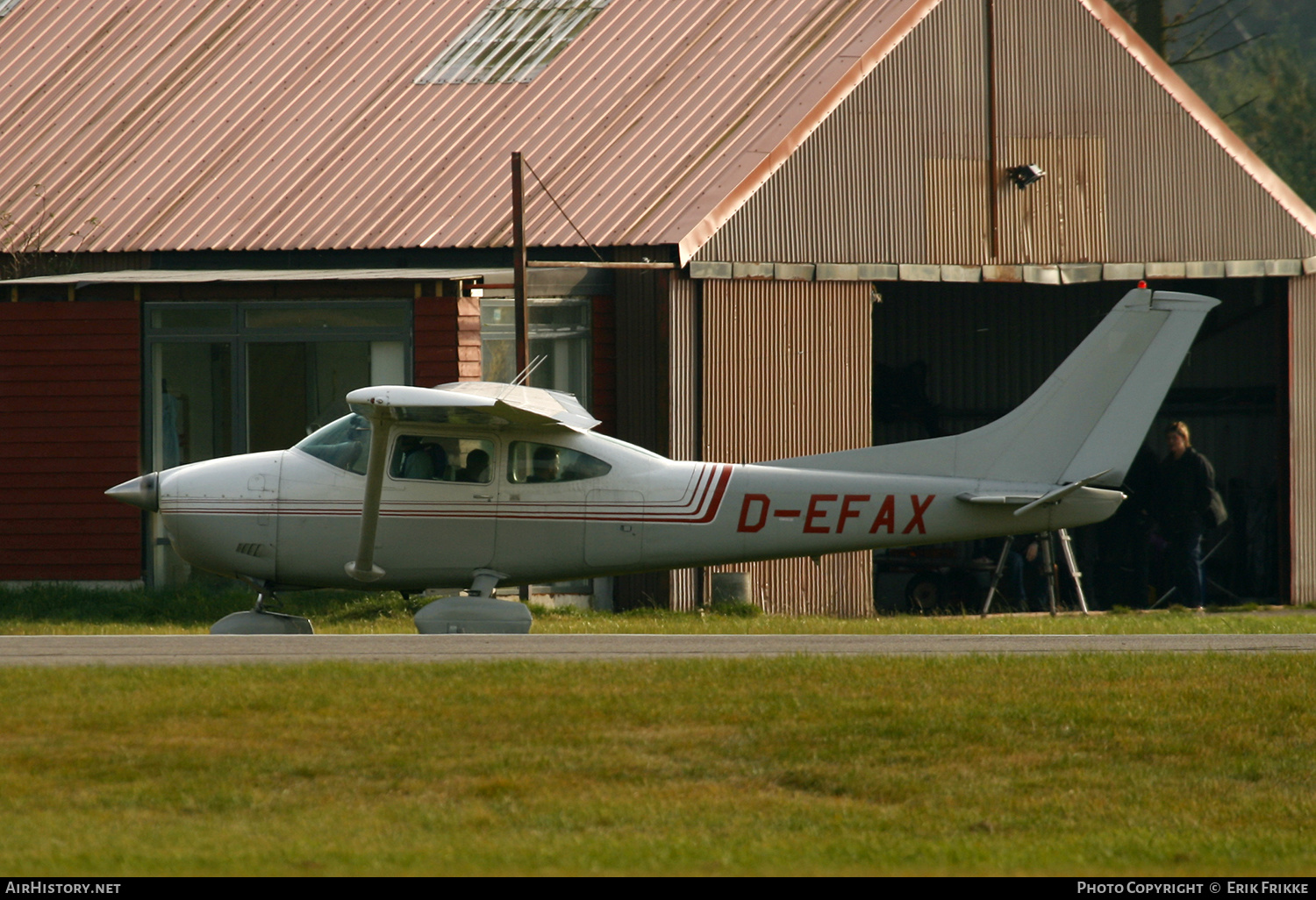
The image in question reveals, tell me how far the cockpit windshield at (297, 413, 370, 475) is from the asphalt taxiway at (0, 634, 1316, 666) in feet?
6.72

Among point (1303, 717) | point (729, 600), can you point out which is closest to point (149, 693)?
point (1303, 717)

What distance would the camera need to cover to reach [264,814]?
8133 mm

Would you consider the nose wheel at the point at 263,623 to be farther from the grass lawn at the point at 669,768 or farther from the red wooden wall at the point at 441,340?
the grass lawn at the point at 669,768

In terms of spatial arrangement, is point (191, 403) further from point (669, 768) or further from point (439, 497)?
point (669, 768)

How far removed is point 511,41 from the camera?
77.5 feet

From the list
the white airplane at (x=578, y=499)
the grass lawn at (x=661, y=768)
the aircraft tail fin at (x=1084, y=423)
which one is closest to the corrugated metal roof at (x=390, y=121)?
the white airplane at (x=578, y=499)

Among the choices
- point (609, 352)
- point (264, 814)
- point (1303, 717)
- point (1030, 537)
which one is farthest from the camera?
point (1030, 537)

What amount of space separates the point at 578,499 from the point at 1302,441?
36.1 ft

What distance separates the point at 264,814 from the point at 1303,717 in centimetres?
580

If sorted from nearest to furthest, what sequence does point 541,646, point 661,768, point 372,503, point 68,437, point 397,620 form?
point 661,768 → point 541,646 → point 372,503 → point 397,620 → point 68,437

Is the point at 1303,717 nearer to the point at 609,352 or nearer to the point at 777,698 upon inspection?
the point at 777,698

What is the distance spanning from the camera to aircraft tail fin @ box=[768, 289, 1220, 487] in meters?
15.4

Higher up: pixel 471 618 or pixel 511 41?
pixel 511 41

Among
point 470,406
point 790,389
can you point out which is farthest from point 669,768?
point 790,389
